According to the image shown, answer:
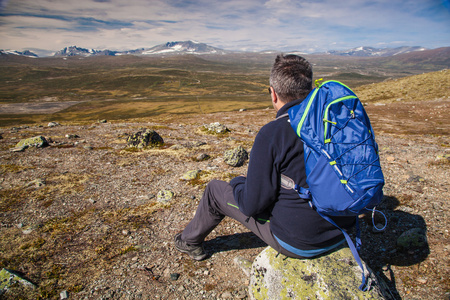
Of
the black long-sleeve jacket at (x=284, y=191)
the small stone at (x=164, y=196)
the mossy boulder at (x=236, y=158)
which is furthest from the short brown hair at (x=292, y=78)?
the mossy boulder at (x=236, y=158)

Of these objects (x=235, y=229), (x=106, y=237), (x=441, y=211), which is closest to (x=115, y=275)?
(x=106, y=237)

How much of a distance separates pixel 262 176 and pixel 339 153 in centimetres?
101

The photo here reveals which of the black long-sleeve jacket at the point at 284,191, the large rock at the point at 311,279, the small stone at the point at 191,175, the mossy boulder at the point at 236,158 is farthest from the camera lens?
the mossy boulder at the point at 236,158

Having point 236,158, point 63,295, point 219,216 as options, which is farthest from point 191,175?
point 63,295

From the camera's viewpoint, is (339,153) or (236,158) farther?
(236,158)

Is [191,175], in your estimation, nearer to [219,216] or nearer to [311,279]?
[219,216]

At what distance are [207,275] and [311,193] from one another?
3.01 meters

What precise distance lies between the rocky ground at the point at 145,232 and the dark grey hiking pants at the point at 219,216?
978 millimetres

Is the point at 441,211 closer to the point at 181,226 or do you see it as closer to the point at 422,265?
the point at 422,265

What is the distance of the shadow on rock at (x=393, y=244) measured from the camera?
15.1 feet

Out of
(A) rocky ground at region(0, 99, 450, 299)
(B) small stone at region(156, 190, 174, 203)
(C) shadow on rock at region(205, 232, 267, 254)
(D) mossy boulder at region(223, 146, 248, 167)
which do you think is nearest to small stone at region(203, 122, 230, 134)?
(A) rocky ground at region(0, 99, 450, 299)

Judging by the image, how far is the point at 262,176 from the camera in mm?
3158

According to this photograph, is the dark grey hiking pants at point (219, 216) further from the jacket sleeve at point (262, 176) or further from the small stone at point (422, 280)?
the small stone at point (422, 280)

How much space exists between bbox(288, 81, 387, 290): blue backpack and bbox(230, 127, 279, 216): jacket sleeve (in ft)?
1.44
